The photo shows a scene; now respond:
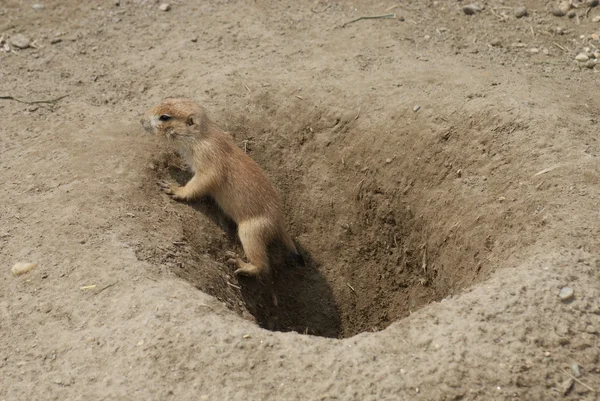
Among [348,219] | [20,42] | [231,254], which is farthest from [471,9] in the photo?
[20,42]

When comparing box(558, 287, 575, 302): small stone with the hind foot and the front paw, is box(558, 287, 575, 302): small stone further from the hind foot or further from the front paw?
the front paw

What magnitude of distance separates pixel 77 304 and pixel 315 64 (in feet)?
12.8

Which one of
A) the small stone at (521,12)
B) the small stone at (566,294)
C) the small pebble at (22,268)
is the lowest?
the small stone at (521,12)

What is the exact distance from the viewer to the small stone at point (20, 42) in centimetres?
788

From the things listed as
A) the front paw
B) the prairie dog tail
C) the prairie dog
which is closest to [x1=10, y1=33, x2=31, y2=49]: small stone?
the prairie dog

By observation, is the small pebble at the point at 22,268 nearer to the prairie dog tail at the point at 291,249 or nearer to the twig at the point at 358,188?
the prairie dog tail at the point at 291,249

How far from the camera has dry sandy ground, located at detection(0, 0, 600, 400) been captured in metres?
3.90

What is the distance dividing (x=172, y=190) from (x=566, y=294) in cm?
334

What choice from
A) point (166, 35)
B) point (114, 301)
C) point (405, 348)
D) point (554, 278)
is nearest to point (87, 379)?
point (114, 301)

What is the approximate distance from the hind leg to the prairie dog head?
95 cm

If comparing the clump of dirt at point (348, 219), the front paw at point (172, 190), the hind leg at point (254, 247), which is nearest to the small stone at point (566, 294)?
the clump of dirt at point (348, 219)

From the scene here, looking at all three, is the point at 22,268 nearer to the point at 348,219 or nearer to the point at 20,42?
the point at 348,219

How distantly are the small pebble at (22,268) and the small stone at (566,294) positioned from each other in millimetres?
3552

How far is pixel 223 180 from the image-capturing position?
596 cm
